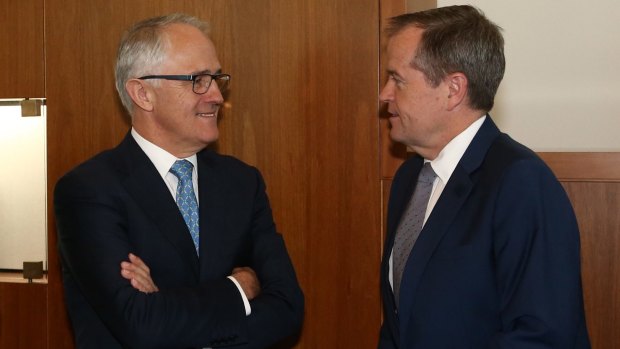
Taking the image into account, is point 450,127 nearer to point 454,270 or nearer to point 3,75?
point 454,270

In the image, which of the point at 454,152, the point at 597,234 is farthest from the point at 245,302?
the point at 597,234

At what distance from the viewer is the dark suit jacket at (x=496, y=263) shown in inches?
73.8

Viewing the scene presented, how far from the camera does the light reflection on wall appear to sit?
3.18m

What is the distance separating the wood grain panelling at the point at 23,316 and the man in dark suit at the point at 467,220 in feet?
4.96

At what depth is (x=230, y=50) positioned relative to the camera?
293 cm

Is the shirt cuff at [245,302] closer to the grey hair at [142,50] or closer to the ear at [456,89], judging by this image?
the grey hair at [142,50]

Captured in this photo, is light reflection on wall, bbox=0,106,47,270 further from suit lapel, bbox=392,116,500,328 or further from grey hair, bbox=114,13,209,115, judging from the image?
suit lapel, bbox=392,116,500,328

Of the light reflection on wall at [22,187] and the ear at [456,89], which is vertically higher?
the ear at [456,89]

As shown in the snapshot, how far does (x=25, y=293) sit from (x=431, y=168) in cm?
178

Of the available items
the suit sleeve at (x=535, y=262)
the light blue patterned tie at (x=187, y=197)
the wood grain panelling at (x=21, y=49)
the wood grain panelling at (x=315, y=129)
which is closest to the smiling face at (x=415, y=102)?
the suit sleeve at (x=535, y=262)

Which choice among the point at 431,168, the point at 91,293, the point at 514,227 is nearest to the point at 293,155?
the point at 431,168

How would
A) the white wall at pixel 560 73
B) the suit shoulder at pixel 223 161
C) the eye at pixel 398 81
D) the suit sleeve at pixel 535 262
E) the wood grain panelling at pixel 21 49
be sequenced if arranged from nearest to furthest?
the suit sleeve at pixel 535 262 < the eye at pixel 398 81 < the suit shoulder at pixel 223 161 < the wood grain panelling at pixel 21 49 < the white wall at pixel 560 73

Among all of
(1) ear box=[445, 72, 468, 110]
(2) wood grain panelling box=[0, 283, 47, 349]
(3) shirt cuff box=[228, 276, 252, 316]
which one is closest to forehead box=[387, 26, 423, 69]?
(1) ear box=[445, 72, 468, 110]

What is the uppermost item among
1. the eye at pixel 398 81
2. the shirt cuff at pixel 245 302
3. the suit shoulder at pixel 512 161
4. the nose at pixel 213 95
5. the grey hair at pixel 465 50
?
the grey hair at pixel 465 50
